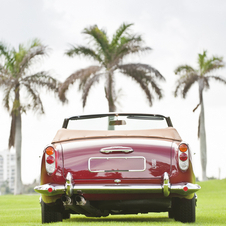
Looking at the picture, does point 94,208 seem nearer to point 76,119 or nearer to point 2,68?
point 76,119

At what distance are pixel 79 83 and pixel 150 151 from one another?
23635 mm

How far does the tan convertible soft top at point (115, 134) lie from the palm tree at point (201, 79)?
30.2 m

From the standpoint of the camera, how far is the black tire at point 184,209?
5785 mm

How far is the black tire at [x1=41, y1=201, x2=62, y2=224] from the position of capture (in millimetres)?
5918

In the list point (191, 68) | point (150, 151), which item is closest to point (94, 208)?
point (150, 151)

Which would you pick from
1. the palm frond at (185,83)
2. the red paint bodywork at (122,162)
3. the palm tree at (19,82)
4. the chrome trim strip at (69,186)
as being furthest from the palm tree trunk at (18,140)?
the chrome trim strip at (69,186)

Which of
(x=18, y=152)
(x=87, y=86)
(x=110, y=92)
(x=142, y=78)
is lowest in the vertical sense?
(x=18, y=152)

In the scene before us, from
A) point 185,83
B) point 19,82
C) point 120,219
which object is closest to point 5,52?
point 19,82

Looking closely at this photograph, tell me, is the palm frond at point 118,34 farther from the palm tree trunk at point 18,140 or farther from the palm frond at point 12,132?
the palm frond at point 12,132

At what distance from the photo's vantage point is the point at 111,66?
2934 cm

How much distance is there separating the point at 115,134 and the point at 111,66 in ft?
78.6

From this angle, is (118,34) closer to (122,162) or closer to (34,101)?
(34,101)

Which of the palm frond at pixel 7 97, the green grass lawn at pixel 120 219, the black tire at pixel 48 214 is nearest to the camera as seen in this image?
the black tire at pixel 48 214

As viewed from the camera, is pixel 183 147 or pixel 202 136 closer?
pixel 183 147
